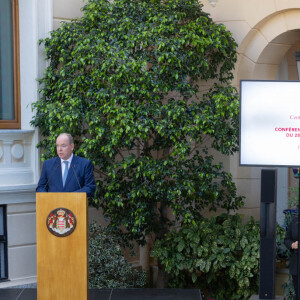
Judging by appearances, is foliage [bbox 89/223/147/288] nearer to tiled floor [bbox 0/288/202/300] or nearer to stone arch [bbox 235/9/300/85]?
tiled floor [bbox 0/288/202/300]

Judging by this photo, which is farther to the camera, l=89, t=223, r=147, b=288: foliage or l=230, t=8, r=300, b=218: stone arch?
l=230, t=8, r=300, b=218: stone arch

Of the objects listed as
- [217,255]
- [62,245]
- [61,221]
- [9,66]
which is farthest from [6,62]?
[217,255]

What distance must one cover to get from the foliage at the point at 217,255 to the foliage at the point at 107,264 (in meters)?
0.48

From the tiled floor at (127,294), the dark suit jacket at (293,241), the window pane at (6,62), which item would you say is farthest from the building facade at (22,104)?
the dark suit jacket at (293,241)

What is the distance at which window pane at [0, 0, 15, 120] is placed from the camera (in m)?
8.39

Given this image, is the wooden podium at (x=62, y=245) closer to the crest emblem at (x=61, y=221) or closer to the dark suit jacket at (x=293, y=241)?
the crest emblem at (x=61, y=221)

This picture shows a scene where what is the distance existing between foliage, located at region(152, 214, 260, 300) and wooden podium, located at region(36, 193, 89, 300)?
227 centimetres

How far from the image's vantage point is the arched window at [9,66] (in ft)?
27.6

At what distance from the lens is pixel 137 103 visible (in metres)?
8.00

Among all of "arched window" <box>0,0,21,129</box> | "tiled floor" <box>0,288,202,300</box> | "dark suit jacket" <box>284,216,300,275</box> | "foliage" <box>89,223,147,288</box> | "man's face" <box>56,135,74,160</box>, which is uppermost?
"arched window" <box>0,0,21,129</box>

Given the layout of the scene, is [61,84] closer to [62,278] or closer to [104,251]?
[104,251]

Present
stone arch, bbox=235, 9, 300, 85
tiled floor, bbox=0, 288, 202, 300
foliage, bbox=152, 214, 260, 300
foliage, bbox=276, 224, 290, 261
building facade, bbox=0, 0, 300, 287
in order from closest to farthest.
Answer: tiled floor, bbox=0, 288, 202, 300 < foliage, bbox=276, 224, 290, 261 < foliage, bbox=152, 214, 260, 300 < building facade, bbox=0, 0, 300, 287 < stone arch, bbox=235, 9, 300, 85

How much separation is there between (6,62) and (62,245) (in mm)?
3267

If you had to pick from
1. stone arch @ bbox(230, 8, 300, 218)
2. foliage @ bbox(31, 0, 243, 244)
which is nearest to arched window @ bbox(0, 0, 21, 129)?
foliage @ bbox(31, 0, 243, 244)
